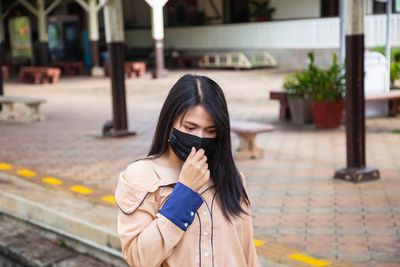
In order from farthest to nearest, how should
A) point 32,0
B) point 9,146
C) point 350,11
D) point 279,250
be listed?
1. point 32,0
2. point 9,146
3. point 350,11
4. point 279,250

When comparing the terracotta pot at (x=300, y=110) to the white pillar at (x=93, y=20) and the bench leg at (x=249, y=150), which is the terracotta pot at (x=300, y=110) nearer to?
the bench leg at (x=249, y=150)

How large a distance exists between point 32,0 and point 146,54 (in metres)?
5.09

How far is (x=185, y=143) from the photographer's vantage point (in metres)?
1.92

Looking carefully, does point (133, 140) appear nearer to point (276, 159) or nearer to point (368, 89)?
point (276, 159)

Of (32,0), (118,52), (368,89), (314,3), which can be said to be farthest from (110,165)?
(32,0)

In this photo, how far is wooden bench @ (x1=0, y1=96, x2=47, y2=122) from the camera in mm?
10703

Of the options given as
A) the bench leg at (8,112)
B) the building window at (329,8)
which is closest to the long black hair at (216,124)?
the bench leg at (8,112)

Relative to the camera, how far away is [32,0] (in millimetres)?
23828

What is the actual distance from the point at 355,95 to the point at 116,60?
4031mm

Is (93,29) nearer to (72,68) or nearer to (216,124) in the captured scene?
(72,68)

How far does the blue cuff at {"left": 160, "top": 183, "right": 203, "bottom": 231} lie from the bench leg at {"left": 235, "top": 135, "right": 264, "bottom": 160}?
17.2 feet

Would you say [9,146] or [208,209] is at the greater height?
[208,209]

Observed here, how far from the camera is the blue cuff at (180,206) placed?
1.87m

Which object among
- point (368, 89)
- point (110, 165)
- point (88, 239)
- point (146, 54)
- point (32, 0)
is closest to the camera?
point (88, 239)
